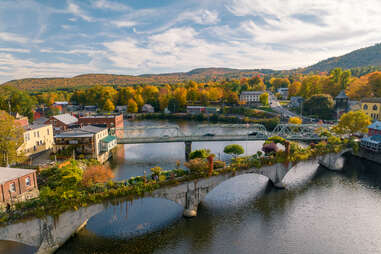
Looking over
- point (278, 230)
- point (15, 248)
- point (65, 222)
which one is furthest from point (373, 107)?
point (15, 248)

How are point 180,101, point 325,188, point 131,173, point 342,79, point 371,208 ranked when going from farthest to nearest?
point 180,101 < point 342,79 < point 131,173 < point 325,188 < point 371,208

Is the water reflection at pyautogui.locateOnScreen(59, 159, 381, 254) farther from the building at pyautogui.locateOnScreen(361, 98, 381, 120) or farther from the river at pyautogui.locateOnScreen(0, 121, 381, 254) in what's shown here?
the building at pyautogui.locateOnScreen(361, 98, 381, 120)

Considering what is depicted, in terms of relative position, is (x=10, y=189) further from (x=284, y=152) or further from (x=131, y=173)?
(x=284, y=152)

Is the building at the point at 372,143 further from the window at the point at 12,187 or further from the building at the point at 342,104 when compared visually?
the window at the point at 12,187

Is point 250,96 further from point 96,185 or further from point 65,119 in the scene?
point 96,185

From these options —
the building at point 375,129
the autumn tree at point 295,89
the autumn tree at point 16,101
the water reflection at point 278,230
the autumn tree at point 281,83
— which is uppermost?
the autumn tree at point 281,83

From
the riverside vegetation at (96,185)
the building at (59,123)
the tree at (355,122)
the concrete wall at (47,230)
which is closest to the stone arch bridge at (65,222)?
the concrete wall at (47,230)

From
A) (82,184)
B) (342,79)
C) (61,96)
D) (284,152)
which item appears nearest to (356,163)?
(284,152)
